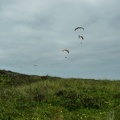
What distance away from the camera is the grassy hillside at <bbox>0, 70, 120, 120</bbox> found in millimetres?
21434

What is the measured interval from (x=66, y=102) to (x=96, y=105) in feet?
7.28

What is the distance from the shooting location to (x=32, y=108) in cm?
2300

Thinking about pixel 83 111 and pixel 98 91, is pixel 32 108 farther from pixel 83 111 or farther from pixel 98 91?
pixel 98 91

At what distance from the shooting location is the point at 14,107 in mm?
23672

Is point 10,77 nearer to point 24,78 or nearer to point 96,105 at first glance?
point 24,78

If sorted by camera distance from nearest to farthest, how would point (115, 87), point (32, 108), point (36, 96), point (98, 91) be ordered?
point (32, 108)
point (36, 96)
point (98, 91)
point (115, 87)

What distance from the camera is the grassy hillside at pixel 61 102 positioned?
2143cm

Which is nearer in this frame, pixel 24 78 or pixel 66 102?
pixel 66 102

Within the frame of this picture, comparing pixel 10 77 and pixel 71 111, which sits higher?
pixel 10 77

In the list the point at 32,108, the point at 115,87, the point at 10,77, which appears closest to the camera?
the point at 32,108

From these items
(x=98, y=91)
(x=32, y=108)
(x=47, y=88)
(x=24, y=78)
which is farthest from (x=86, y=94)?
(x=24, y=78)

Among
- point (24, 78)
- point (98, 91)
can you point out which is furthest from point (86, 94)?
point (24, 78)

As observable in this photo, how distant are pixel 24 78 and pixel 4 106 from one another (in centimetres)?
1588

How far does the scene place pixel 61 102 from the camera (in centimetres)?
2511
